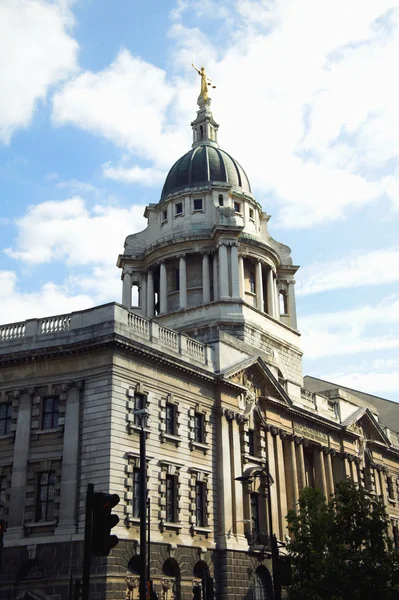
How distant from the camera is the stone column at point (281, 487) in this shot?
46.1 m

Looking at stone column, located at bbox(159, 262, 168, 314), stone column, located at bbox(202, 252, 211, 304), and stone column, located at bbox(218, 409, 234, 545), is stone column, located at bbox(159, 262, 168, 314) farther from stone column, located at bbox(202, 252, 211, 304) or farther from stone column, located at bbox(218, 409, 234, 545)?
stone column, located at bbox(218, 409, 234, 545)

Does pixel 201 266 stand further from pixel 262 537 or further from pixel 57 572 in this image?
pixel 57 572

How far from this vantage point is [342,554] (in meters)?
36.3

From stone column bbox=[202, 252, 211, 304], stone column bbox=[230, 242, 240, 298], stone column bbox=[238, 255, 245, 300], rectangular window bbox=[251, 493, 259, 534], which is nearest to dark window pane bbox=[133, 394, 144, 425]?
rectangular window bbox=[251, 493, 259, 534]

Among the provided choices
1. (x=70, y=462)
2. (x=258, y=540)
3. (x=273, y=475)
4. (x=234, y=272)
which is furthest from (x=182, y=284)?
(x=70, y=462)

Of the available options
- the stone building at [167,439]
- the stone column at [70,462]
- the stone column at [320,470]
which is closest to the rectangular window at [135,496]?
the stone building at [167,439]

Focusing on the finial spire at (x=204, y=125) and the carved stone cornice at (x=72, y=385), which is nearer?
the carved stone cornice at (x=72, y=385)

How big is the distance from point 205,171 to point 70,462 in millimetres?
36477

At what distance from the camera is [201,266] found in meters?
60.2

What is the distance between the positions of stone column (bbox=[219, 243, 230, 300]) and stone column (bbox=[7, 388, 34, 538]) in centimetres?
2217

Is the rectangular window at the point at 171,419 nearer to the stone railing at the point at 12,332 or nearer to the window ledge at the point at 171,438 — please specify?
the window ledge at the point at 171,438

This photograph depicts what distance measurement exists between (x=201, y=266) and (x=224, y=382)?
18.6 meters

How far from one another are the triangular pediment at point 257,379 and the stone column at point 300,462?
3.18 metres

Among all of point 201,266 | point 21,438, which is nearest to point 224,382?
point 21,438
